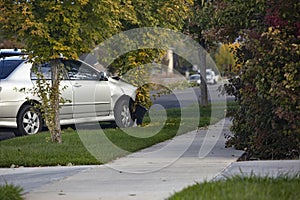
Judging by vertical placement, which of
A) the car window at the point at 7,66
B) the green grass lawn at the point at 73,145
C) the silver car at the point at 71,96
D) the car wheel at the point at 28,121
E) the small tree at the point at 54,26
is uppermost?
the small tree at the point at 54,26

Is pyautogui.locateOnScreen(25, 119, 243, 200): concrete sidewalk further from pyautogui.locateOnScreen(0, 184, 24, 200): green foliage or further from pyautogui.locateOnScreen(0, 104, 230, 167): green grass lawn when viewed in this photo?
pyautogui.locateOnScreen(0, 104, 230, 167): green grass lawn

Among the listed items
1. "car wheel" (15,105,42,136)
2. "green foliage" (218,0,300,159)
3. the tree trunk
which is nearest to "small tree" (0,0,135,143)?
the tree trunk

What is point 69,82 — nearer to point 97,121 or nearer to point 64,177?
point 97,121

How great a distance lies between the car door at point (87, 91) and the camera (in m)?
16.2

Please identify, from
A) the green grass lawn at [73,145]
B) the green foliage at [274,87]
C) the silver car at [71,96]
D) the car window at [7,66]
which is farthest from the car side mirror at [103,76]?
the green foliage at [274,87]

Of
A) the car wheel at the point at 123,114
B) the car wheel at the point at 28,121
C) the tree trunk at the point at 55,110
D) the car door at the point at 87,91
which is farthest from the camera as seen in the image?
the car wheel at the point at 123,114

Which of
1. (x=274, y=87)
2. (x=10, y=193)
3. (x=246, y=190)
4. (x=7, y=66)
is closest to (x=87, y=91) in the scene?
(x=7, y=66)

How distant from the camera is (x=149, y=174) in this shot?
32.3 ft

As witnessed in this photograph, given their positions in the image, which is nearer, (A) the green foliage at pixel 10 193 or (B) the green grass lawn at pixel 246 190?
(B) the green grass lawn at pixel 246 190

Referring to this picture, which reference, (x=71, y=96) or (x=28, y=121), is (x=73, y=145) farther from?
(x=71, y=96)

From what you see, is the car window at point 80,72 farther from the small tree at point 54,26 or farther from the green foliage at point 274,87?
the green foliage at point 274,87

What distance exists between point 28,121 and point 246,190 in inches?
348

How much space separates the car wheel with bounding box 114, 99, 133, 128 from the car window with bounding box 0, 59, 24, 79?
8.30 feet

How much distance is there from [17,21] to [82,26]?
1105mm
